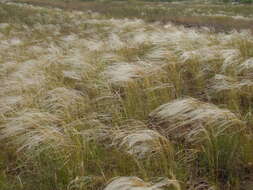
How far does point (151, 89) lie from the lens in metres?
3.56

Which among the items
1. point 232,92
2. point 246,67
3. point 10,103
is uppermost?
point 246,67

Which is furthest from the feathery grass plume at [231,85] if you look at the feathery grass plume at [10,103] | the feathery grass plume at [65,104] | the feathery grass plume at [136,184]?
the feathery grass plume at [10,103]

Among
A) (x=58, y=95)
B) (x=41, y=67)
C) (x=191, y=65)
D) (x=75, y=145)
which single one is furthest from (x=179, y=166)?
(x=41, y=67)

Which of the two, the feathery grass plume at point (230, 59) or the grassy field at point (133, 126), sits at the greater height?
the feathery grass plume at point (230, 59)

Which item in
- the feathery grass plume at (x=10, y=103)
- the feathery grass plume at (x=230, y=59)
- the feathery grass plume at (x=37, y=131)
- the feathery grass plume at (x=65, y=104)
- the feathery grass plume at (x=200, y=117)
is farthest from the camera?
the feathery grass plume at (x=230, y=59)

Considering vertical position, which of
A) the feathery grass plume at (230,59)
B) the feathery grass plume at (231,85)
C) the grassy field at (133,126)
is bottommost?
the grassy field at (133,126)

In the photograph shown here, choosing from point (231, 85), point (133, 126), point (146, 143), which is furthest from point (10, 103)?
point (231, 85)

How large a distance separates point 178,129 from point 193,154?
506 millimetres

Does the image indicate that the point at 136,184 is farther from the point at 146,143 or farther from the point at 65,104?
the point at 65,104

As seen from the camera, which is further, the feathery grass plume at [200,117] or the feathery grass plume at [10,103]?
the feathery grass plume at [10,103]

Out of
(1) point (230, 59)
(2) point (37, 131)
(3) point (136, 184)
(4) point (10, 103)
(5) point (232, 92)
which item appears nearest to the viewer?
(3) point (136, 184)

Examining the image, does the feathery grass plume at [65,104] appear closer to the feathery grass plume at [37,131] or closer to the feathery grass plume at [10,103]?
the feathery grass plume at [37,131]

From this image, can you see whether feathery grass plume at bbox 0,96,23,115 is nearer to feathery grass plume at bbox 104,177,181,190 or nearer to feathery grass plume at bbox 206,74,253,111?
feathery grass plume at bbox 104,177,181,190

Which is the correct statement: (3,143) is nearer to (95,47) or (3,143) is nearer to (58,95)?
(58,95)
